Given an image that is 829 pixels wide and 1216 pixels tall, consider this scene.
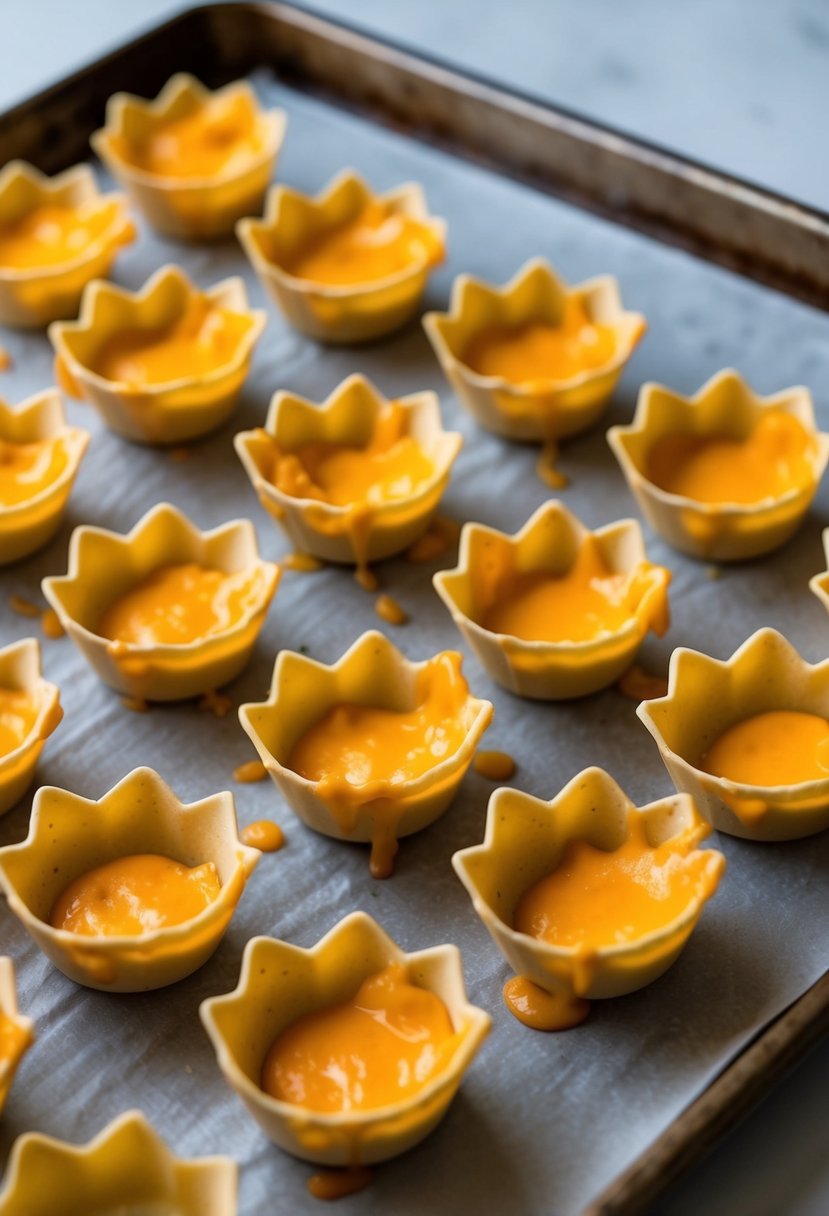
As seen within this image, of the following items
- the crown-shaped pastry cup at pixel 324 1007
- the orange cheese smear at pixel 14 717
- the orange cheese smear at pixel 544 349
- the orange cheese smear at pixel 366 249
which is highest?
the orange cheese smear at pixel 366 249

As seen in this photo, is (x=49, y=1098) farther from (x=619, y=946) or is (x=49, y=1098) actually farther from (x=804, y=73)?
(x=804, y=73)

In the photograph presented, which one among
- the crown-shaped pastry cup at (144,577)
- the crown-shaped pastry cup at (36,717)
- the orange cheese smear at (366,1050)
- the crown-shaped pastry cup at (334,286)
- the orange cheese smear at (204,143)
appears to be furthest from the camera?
the orange cheese smear at (204,143)

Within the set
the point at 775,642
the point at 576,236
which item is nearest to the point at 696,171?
the point at 576,236

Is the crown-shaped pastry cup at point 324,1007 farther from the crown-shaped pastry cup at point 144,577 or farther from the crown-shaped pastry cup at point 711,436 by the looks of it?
the crown-shaped pastry cup at point 711,436

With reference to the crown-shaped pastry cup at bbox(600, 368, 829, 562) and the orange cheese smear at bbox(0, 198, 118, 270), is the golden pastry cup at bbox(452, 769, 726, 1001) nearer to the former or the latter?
the crown-shaped pastry cup at bbox(600, 368, 829, 562)

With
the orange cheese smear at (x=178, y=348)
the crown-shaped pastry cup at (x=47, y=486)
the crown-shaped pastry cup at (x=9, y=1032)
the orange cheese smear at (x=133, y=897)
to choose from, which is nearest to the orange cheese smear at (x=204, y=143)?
the orange cheese smear at (x=178, y=348)

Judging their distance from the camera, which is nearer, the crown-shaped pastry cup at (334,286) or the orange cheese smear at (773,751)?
the orange cheese smear at (773,751)

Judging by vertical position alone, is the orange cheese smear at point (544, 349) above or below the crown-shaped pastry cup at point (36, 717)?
below
